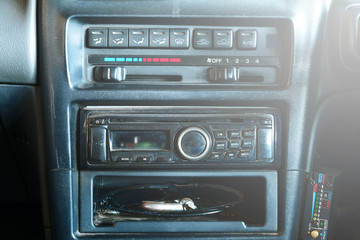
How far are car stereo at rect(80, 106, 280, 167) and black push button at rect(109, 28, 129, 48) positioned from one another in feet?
0.48

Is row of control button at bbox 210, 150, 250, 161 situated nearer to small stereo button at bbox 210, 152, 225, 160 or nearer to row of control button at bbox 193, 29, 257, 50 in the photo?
small stereo button at bbox 210, 152, 225, 160

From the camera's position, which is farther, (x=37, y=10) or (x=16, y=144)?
(x=16, y=144)

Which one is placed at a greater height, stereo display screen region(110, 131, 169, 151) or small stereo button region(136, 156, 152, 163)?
stereo display screen region(110, 131, 169, 151)

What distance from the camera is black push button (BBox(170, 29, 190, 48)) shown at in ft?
2.99

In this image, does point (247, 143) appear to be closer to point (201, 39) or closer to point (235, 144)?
point (235, 144)

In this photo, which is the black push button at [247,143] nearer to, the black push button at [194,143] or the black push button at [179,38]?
the black push button at [194,143]

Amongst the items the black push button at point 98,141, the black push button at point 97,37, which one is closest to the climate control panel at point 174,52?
the black push button at point 97,37

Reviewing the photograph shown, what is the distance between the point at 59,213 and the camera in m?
0.94

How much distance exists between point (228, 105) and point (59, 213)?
484mm

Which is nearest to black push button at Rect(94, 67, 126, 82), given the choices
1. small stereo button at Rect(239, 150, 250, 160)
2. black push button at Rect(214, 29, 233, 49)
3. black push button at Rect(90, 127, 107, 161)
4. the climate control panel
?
the climate control panel

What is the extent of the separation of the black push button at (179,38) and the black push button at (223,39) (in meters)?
0.07

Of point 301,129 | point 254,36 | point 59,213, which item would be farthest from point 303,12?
point 59,213

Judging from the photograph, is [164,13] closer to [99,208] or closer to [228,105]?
[228,105]

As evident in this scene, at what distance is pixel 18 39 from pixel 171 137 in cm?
42
